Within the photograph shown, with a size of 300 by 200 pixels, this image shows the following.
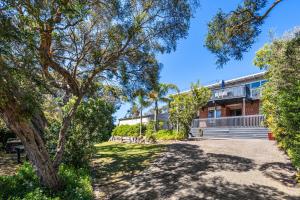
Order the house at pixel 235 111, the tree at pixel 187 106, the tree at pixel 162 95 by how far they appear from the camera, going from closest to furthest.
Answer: the house at pixel 235 111
the tree at pixel 187 106
the tree at pixel 162 95

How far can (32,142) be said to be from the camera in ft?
27.4

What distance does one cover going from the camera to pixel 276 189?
9086 mm

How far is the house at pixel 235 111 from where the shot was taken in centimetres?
2283

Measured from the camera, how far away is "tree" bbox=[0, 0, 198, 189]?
6.64 m

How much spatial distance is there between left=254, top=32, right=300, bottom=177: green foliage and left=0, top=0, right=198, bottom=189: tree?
518 cm

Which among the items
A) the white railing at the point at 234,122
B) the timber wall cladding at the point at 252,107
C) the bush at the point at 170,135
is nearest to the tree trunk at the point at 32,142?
the bush at the point at 170,135

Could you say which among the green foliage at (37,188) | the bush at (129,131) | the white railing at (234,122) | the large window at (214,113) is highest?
the large window at (214,113)

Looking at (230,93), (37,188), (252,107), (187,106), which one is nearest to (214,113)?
(230,93)

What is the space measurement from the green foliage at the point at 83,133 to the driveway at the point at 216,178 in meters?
2.73

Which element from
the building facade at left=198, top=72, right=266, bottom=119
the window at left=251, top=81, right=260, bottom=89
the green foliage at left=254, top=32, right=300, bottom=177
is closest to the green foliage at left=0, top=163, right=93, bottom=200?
the green foliage at left=254, top=32, right=300, bottom=177

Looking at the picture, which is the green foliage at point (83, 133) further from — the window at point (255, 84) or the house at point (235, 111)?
the window at point (255, 84)

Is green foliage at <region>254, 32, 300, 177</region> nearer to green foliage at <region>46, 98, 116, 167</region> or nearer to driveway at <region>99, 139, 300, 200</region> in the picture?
driveway at <region>99, 139, 300, 200</region>

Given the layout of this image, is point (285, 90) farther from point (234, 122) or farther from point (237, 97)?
point (237, 97)

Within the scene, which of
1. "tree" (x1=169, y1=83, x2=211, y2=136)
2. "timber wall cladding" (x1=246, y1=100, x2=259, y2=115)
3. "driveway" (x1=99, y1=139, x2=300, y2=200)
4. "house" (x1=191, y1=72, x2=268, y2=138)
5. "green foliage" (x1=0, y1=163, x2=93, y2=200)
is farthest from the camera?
"timber wall cladding" (x1=246, y1=100, x2=259, y2=115)
